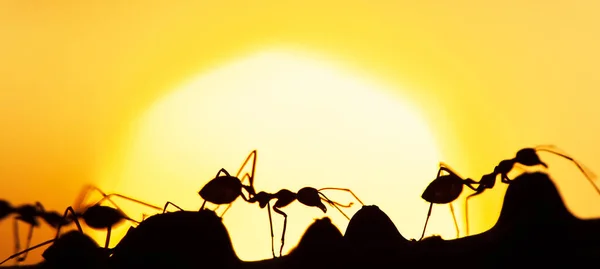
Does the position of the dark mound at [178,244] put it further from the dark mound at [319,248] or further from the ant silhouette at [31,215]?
the ant silhouette at [31,215]

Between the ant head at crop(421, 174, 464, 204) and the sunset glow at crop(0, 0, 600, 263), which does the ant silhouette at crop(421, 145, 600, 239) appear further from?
the sunset glow at crop(0, 0, 600, 263)

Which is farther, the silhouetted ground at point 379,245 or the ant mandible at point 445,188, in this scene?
the ant mandible at point 445,188

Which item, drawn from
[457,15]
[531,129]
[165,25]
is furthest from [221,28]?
[531,129]

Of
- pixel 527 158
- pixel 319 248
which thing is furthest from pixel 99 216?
pixel 527 158

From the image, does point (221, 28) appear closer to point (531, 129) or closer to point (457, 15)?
point (457, 15)

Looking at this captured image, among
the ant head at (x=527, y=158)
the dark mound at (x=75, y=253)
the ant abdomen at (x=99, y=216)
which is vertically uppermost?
the ant head at (x=527, y=158)

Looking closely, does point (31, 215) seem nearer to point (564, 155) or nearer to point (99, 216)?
point (99, 216)

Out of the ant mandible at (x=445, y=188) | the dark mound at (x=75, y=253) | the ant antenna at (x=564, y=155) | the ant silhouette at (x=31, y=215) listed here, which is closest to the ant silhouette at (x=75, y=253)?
the dark mound at (x=75, y=253)

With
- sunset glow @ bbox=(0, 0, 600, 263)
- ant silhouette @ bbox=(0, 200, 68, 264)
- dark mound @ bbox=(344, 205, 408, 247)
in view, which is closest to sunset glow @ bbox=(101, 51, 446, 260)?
sunset glow @ bbox=(0, 0, 600, 263)
